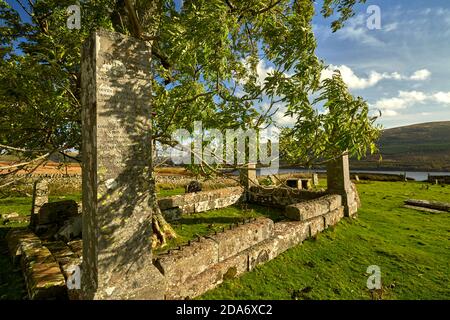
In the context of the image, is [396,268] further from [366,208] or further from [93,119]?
[93,119]

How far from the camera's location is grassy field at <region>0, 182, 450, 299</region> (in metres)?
5.15

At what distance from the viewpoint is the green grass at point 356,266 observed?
5152mm

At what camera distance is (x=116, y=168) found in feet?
11.4

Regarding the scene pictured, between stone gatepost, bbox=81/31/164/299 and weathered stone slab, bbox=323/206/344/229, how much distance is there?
7223mm

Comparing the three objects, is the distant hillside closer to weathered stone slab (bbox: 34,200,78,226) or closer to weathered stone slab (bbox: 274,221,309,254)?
weathered stone slab (bbox: 274,221,309,254)

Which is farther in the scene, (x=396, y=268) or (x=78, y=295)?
(x=396, y=268)

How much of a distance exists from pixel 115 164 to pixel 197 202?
27.7ft

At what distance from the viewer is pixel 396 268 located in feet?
20.5

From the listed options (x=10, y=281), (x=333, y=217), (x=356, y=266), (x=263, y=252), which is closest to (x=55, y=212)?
(x=10, y=281)

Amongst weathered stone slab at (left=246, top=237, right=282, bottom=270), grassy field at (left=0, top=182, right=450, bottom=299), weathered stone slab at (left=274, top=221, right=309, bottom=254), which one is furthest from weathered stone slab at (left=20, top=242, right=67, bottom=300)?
weathered stone slab at (left=274, top=221, right=309, bottom=254)

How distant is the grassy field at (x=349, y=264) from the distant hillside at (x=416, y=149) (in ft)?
162
